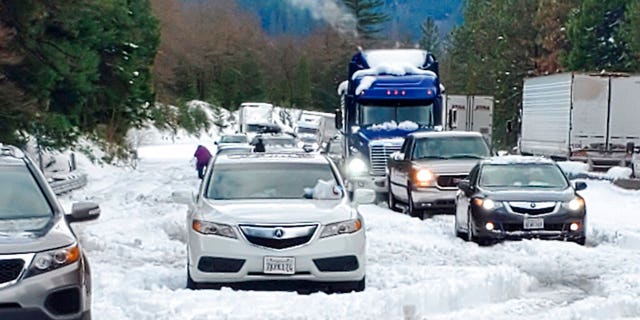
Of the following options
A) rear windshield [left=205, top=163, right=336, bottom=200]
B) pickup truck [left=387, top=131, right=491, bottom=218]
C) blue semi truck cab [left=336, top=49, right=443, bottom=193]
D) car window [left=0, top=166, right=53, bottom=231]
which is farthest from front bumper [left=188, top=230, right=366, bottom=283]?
blue semi truck cab [left=336, top=49, right=443, bottom=193]

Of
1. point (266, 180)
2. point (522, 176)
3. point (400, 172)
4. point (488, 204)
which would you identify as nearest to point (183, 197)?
point (266, 180)

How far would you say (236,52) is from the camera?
116 m

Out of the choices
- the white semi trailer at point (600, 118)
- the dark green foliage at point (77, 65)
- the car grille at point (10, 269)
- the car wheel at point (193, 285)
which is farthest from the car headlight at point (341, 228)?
the white semi trailer at point (600, 118)

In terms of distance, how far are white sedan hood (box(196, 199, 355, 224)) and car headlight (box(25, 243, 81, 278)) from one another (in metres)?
3.36

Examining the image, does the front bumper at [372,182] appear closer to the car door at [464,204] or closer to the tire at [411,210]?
the tire at [411,210]

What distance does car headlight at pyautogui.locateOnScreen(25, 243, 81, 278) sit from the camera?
7.76 metres

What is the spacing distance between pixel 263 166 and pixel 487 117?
40709 millimetres

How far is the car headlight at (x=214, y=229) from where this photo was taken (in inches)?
444

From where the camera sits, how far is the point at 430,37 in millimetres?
121188

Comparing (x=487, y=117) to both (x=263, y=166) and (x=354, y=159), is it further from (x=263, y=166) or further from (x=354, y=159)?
(x=263, y=166)

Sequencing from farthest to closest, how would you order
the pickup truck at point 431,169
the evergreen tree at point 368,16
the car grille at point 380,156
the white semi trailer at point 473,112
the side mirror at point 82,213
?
1. the evergreen tree at point 368,16
2. the white semi trailer at point 473,112
3. the car grille at point 380,156
4. the pickup truck at point 431,169
5. the side mirror at point 82,213

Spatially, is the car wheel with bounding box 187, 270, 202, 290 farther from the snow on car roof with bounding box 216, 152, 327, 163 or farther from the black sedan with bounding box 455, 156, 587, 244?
the black sedan with bounding box 455, 156, 587, 244

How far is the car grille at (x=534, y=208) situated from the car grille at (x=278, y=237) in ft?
20.3

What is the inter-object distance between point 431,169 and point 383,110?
6.27m
